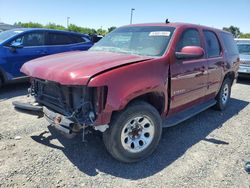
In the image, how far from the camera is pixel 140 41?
13.4 ft

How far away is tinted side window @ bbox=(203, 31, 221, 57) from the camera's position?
481 cm

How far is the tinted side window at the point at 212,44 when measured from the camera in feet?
15.8

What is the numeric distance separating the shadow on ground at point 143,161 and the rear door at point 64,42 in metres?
3.89

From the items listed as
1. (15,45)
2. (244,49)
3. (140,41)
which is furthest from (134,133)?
(244,49)

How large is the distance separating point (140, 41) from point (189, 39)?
0.87 meters

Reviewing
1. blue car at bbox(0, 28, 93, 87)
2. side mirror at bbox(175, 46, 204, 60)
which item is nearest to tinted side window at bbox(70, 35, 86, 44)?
blue car at bbox(0, 28, 93, 87)

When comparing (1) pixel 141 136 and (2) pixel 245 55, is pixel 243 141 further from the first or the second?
(2) pixel 245 55

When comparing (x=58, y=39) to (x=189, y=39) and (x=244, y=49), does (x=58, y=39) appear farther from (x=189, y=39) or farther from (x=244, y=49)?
(x=244, y=49)

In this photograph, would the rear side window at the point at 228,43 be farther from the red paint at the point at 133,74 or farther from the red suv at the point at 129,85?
the red paint at the point at 133,74

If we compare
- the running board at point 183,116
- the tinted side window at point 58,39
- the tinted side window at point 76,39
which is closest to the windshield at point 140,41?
the running board at point 183,116

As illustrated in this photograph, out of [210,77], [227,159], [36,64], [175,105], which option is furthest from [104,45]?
[227,159]

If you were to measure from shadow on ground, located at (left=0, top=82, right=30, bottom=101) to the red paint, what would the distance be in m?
2.85

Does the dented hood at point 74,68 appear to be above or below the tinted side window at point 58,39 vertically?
below

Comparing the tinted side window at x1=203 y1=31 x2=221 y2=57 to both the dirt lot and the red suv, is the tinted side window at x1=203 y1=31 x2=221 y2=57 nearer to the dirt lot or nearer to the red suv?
the red suv
